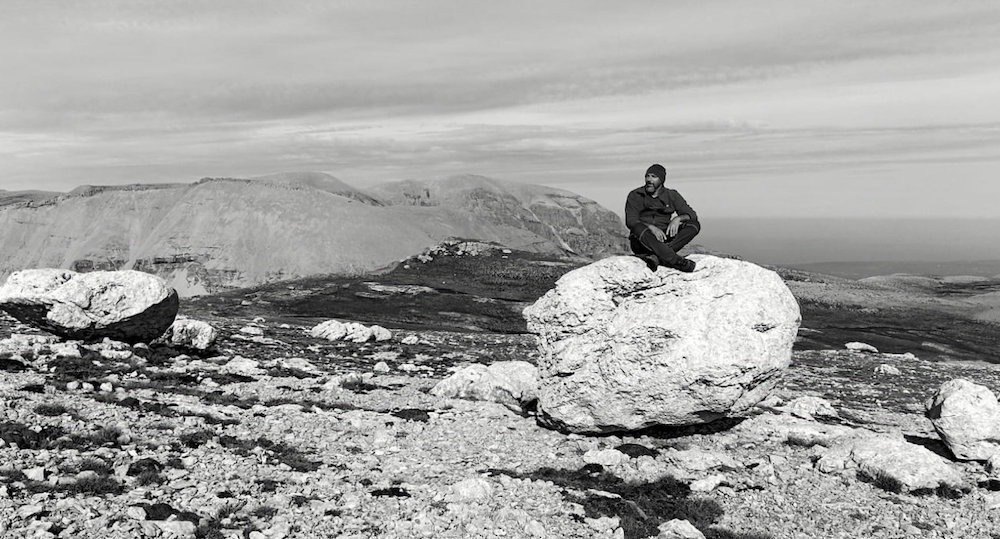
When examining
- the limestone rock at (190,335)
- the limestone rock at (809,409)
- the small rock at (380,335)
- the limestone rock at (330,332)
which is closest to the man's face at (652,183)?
→ the limestone rock at (809,409)

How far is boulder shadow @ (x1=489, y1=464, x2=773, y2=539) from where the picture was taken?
14078 millimetres

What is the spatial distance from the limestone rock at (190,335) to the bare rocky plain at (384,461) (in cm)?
50

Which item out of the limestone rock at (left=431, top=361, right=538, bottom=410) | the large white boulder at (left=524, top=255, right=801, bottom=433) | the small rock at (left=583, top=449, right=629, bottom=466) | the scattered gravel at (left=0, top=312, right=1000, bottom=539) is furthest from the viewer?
the limestone rock at (left=431, top=361, right=538, bottom=410)

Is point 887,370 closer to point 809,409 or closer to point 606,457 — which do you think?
point 809,409

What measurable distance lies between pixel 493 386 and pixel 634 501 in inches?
434

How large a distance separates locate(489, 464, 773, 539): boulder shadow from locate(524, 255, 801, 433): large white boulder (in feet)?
9.29

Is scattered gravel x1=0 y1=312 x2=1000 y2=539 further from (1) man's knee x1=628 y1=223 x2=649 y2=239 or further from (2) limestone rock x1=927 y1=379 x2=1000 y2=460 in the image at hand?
(1) man's knee x1=628 y1=223 x2=649 y2=239

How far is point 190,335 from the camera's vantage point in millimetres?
31406

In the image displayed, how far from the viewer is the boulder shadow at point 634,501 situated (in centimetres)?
1408

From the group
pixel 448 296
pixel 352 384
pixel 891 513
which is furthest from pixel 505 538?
pixel 448 296

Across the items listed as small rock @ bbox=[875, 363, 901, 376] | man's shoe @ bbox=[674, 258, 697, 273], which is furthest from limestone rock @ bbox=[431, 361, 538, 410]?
small rock @ bbox=[875, 363, 901, 376]

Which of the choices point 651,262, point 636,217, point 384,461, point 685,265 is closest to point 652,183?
point 636,217

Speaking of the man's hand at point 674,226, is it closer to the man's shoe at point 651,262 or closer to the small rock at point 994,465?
the man's shoe at point 651,262

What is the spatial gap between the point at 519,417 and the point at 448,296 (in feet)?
228
